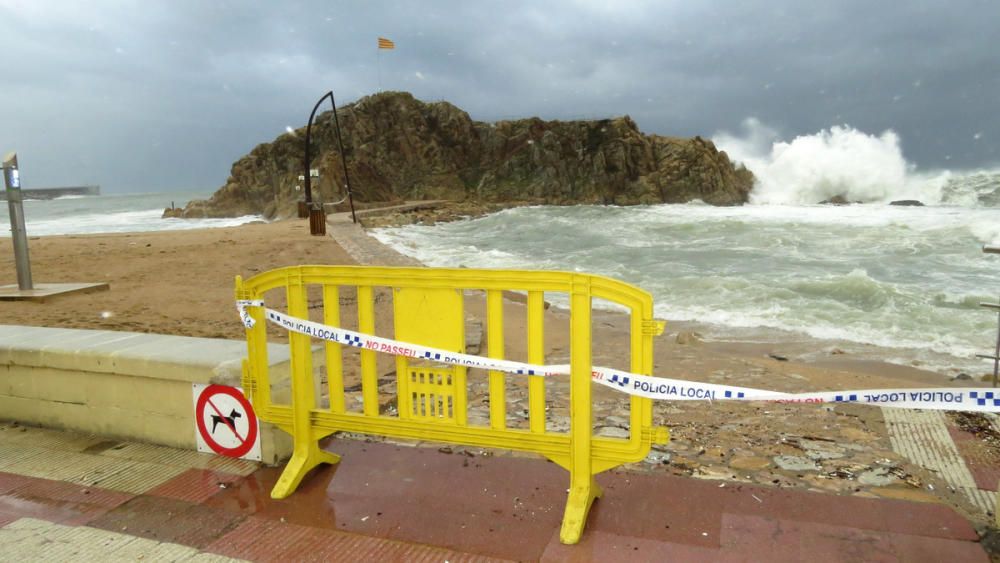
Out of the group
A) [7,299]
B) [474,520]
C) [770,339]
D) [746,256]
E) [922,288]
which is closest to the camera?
[474,520]

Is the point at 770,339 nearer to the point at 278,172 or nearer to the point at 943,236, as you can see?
the point at 943,236

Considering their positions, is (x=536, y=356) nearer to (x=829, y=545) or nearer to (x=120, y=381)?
(x=829, y=545)

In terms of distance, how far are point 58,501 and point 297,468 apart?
1.16 metres

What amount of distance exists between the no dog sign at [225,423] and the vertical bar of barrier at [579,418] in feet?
5.99

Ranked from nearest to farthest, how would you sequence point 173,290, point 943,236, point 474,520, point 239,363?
point 474,520, point 239,363, point 173,290, point 943,236

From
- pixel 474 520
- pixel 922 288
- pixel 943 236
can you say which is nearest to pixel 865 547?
pixel 474 520

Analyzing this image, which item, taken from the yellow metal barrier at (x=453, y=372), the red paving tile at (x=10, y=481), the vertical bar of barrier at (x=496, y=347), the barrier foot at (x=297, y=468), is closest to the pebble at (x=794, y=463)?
the yellow metal barrier at (x=453, y=372)

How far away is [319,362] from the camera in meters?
3.66

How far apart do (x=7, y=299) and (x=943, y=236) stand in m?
28.8

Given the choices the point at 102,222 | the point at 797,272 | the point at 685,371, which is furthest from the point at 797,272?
the point at 102,222

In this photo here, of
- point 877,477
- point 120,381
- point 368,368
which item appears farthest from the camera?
point 120,381

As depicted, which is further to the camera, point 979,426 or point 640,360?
point 979,426

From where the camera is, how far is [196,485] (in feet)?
11.1

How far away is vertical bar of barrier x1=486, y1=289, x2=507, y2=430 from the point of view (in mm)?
2979
